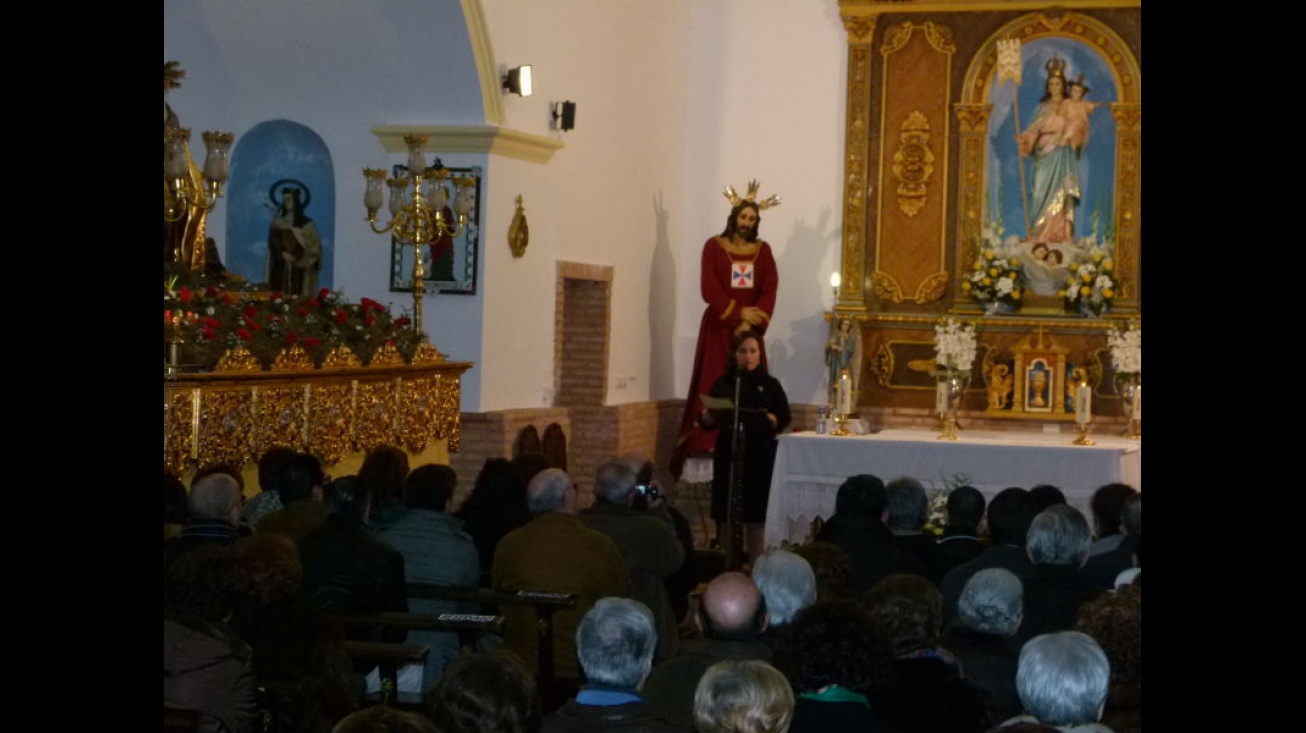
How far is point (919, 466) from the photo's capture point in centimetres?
1188

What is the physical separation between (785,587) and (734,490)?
5.27 m

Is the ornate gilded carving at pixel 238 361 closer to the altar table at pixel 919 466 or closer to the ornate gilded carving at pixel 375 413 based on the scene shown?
the ornate gilded carving at pixel 375 413

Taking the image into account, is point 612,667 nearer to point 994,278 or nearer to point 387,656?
point 387,656

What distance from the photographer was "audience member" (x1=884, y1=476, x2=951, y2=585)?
23.8 feet

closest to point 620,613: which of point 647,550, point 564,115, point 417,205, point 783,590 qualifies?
point 783,590

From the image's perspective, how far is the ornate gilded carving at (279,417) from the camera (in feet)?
29.5

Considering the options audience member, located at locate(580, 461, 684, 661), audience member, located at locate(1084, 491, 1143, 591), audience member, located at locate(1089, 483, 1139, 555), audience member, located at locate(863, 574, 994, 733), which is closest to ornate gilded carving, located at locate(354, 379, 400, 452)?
audience member, located at locate(580, 461, 684, 661)

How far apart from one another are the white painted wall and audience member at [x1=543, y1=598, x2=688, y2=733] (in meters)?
8.05
